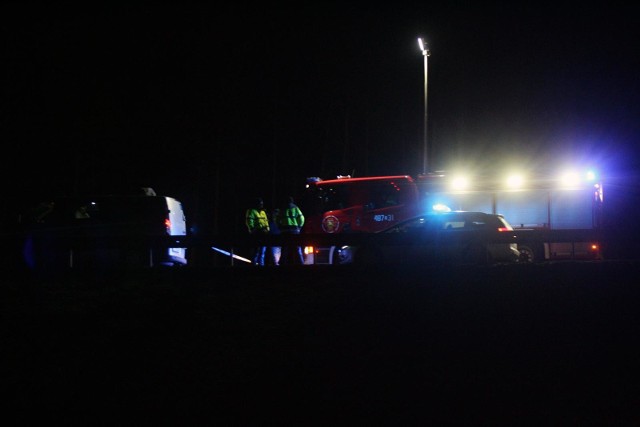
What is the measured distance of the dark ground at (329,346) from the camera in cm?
524

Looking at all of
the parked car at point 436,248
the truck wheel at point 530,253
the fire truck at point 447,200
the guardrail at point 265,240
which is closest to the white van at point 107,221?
the guardrail at point 265,240

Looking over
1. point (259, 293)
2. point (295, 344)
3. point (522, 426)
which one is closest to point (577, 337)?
point (522, 426)

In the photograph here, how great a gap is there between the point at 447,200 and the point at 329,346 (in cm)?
1105

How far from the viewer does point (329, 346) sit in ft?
21.1

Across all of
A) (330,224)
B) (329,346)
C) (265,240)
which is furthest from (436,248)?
(330,224)

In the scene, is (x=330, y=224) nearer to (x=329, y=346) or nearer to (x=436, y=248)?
(x=436, y=248)

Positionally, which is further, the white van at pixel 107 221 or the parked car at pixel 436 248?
the white van at pixel 107 221

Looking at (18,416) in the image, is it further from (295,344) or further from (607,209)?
(607,209)

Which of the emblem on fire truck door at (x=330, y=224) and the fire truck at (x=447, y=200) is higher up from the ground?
the fire truck at (x=447, y=200)

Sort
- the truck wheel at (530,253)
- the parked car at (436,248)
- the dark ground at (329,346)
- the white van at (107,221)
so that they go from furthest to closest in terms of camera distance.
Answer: the truck wheel at (530,253)
the white van at (107,221)
the parked car at (436,248)
the dark ground at (329,346)

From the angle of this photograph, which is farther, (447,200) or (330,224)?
(447,200)

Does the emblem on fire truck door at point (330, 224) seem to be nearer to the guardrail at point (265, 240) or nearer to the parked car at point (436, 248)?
the parked car at point (436, 248)

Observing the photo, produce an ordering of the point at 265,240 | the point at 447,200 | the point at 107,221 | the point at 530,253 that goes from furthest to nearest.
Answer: the point at 447,200, the point at 530,253, the point at 107,221, the point at 265,240

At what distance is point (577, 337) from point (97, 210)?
8696 millimetres
